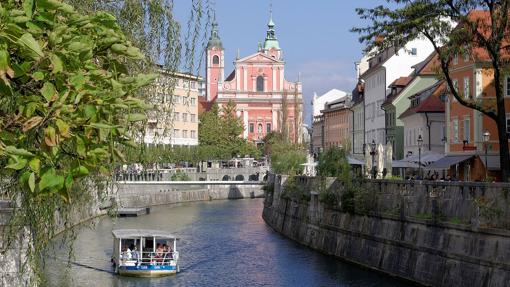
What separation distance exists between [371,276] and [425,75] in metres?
37.9

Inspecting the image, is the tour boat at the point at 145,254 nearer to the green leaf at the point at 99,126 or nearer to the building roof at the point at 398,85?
the green leaf at the point at 99,126

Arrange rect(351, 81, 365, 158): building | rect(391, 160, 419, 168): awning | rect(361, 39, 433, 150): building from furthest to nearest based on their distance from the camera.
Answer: rect(351, 81, 365, 158): building → rect(361, 39, 433, 150): building → rect(391, 160, 419, 168): awning

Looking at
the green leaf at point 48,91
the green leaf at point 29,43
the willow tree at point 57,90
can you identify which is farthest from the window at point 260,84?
the green leaf at point 29,43


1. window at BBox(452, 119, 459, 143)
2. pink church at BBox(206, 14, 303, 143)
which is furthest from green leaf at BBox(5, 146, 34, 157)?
pink church at BBox(206, 14, 303, 143)

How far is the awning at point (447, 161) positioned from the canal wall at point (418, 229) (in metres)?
6.39

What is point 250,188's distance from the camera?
101 metres

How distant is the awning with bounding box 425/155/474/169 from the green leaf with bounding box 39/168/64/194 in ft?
136

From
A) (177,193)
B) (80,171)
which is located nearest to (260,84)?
(177,193)

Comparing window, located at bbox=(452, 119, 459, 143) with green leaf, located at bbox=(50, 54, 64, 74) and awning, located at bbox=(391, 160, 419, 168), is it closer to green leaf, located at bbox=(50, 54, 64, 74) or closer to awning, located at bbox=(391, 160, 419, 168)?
awning, located at bbox=(391, 160, 419, 168)

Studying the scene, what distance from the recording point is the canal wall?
2442 cm

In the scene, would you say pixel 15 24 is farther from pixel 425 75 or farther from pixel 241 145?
pixel 241 145

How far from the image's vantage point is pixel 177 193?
3733 inches

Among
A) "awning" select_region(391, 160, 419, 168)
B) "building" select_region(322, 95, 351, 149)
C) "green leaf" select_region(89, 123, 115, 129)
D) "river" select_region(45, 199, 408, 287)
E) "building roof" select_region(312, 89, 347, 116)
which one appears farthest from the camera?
"building roof" select_region(312, 89, 347, 116)

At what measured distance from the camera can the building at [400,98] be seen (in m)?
68.1
